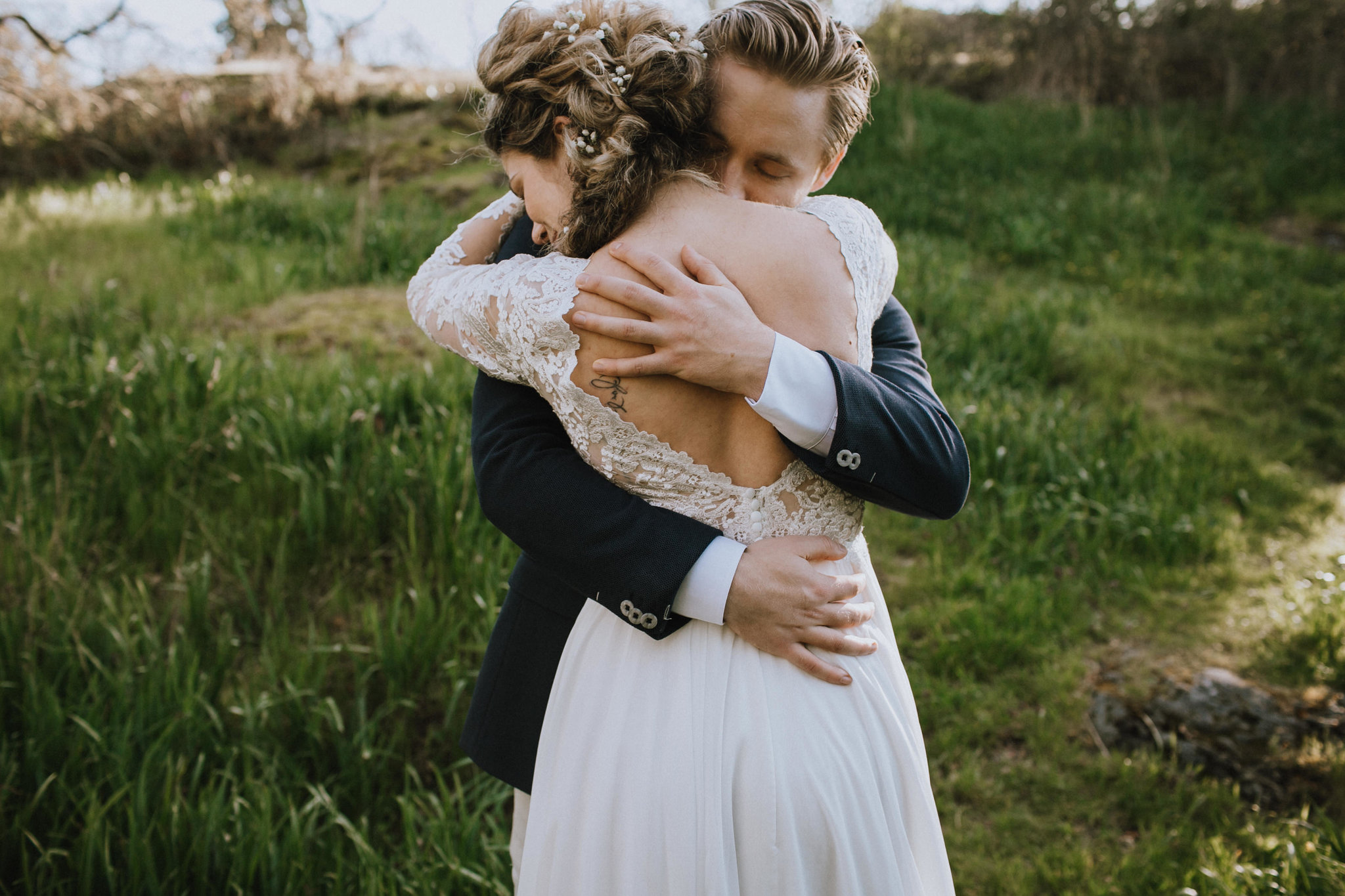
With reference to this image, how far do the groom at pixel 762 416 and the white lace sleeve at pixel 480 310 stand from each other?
84 millimetres

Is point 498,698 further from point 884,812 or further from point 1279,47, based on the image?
point 1279,47

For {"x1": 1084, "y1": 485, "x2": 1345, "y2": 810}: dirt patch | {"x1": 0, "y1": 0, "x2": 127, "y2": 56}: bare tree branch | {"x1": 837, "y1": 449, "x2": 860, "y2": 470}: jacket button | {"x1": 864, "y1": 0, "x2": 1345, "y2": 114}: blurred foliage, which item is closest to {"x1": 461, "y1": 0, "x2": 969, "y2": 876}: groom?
{"x1": 837, "y1": 449, "x2": 860, "y2": 470}: jacket button

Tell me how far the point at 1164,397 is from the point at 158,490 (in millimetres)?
6098

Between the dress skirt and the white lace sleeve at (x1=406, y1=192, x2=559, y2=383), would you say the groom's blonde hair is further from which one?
the dress skirt

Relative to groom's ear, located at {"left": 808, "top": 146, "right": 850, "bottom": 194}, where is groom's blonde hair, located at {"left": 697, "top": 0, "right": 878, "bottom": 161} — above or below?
above

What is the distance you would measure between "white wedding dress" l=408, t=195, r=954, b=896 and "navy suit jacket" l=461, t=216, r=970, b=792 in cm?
6

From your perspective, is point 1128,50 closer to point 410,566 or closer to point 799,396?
point 410,566

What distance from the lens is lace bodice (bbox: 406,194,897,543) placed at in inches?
48.4

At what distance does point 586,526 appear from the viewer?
4.17 ft

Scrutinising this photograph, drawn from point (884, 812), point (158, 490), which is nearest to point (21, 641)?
point (158, 490)

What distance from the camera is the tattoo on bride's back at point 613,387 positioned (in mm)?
1212

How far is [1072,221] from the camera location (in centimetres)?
807

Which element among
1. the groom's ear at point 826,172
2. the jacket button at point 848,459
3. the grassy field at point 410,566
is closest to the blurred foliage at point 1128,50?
the grassy field at point 410,566

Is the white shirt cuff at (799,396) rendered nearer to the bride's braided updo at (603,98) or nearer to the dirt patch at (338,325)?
the bride's braided updo at (603,98)
